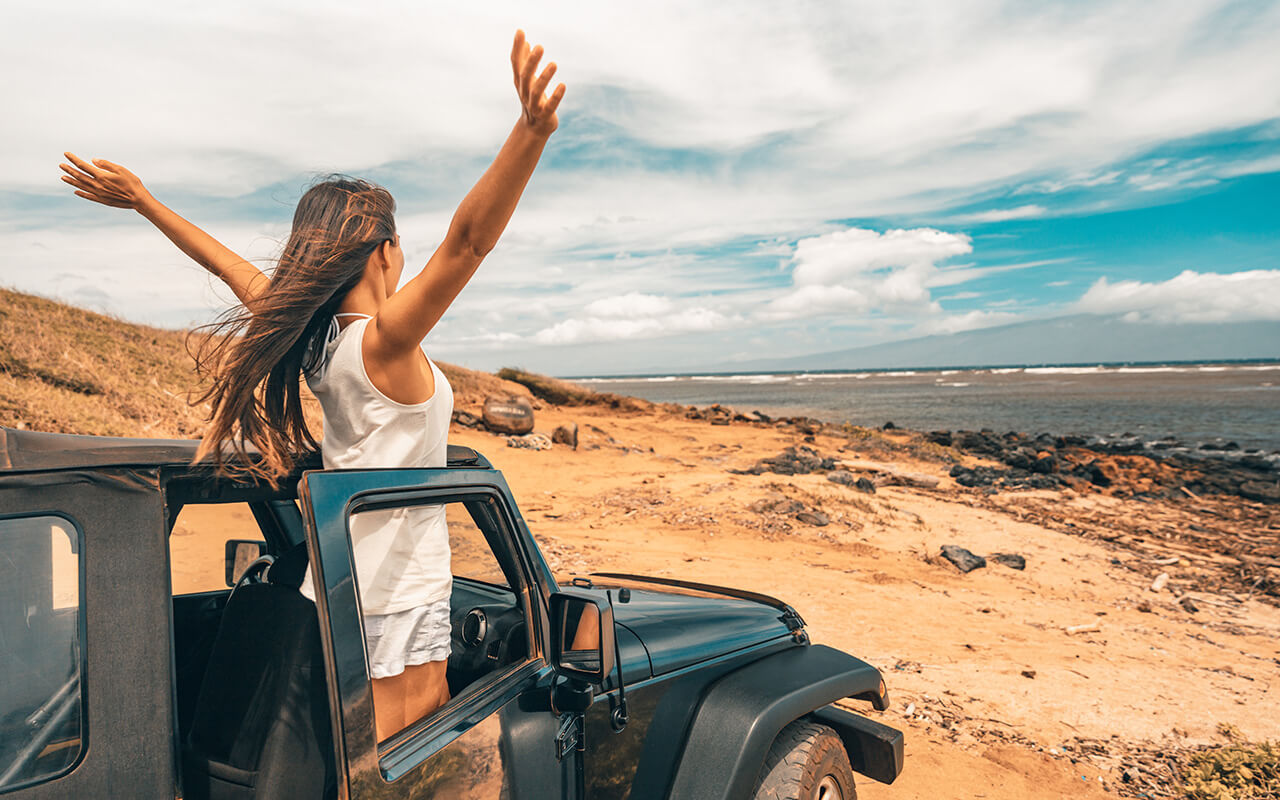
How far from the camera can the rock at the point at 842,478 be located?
12300mm

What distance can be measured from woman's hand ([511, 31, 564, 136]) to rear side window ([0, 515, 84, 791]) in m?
1.17

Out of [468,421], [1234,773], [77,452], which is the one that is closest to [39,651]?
[77,452]

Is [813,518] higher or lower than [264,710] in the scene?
lower

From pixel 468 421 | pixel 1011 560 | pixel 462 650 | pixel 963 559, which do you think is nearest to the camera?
pixel 462 650

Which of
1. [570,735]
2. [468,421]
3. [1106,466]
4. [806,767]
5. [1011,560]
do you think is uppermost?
[570,735]

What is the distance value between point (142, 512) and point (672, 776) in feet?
5.20

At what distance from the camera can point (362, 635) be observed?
1542 millimetres

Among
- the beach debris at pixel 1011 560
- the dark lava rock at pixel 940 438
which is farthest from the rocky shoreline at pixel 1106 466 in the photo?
the beach debris at pixel 1011 560

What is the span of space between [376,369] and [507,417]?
15098 millimetres

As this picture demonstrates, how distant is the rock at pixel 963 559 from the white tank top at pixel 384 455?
790 cm

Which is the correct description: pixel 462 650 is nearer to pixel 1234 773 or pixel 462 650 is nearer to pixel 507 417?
pixel 1234 773

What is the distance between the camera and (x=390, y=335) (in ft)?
5.41

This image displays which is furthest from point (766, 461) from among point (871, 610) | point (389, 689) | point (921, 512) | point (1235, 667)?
point (389, 689)

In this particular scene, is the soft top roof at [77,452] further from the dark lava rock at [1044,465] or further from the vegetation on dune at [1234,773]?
the dark lava rock at [1044,465]
